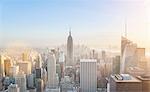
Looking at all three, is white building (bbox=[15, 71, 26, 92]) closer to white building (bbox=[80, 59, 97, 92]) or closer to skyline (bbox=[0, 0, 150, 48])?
skyline (bbox=[0, 0, 150, 48])

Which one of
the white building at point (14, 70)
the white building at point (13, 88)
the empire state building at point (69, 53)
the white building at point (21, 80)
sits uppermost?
the empire state building at point (69, 53)

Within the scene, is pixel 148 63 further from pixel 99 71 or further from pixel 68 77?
pixel 68 77

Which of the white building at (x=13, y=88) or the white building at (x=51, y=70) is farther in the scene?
the white building at (x=51, y=70)

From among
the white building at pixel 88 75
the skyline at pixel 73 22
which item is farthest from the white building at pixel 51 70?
the white building at pixel 88 75

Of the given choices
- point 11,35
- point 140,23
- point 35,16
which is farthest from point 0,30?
point 140,23

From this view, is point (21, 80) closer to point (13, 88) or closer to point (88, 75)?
point (13, 88)

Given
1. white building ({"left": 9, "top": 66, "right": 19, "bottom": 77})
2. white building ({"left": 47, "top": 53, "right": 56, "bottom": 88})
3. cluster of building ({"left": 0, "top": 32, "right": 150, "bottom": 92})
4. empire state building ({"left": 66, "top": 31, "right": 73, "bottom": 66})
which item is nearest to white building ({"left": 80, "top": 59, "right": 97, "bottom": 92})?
cluster of building ({"left": 0, "top": 32, "right": 150, "bottom": 92})

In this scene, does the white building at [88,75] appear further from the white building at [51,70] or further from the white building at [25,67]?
the white building at [25,67]

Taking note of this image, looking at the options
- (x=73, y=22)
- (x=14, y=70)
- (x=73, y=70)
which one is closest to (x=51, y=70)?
(x=73, y=70)

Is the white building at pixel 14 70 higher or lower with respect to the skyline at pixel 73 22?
lower
